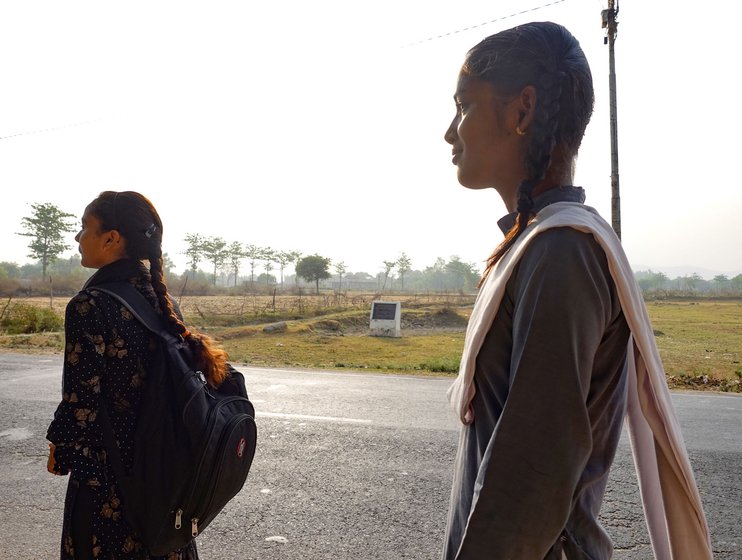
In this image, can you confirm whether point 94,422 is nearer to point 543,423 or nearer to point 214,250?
point 543,423

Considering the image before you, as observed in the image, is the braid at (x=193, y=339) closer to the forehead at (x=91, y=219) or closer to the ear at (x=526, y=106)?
the forehead at (x=91, y=219)

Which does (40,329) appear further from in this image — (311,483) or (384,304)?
(311,483)

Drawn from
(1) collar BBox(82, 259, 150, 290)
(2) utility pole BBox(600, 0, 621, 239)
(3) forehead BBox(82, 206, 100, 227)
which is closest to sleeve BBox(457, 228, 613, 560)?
(1) collar BBox(82, 259, 150, 290)

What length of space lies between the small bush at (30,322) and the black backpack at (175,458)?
19.3 m

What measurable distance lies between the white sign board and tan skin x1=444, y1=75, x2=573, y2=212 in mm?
21583

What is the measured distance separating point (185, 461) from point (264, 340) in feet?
63.3

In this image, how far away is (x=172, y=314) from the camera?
221cm

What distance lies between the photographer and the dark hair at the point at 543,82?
1.08m

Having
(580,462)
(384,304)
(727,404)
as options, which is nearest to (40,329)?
(384,304)

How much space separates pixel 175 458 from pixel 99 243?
853 millimetres

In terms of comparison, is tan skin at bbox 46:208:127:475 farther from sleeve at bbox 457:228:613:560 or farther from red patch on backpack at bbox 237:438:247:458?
sleeve at bbox 457:228:613:560

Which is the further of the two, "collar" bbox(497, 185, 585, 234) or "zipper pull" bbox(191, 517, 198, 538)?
"zipper pull" bbox(191, 517, 198, 538)

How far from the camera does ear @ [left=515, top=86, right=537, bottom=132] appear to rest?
1094 millimetres

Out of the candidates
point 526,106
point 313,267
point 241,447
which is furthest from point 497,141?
point 313,267
